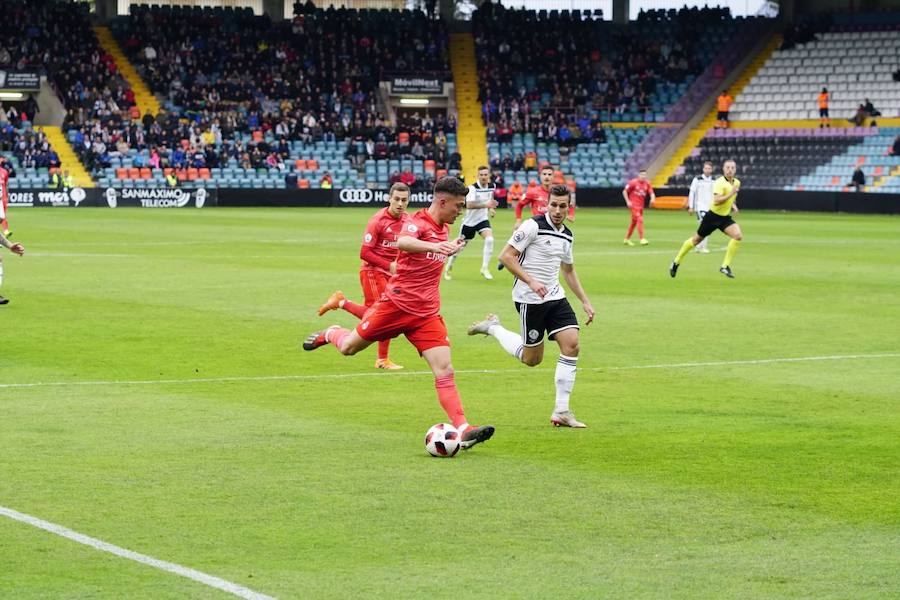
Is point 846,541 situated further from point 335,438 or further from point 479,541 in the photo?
point 335,438

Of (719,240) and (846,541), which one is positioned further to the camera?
(719,240)


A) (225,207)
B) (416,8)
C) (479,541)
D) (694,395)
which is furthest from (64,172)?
(479,541)

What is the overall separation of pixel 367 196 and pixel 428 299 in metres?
52.8

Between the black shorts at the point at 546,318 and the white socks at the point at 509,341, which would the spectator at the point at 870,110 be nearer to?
the white socks at the point at 509,341

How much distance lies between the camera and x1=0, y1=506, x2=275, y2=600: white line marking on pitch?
714 centimetres

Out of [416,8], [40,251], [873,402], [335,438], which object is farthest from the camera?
[416,8]

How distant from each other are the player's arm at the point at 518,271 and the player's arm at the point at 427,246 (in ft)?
4.43

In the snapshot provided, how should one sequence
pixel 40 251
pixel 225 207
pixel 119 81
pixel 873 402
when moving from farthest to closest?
pixel 119 81 → pixel 225 207 → pixel 40 251 → pixel 873 402

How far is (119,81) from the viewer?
222 feet

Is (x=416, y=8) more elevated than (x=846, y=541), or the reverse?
(x=416, y=8)

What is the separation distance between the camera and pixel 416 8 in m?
77.1

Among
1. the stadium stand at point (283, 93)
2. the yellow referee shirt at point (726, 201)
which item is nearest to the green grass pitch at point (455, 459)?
the yellow referee shirt at point (726, 201)

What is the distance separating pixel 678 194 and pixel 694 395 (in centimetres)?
4970

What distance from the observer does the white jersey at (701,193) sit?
122 ft
